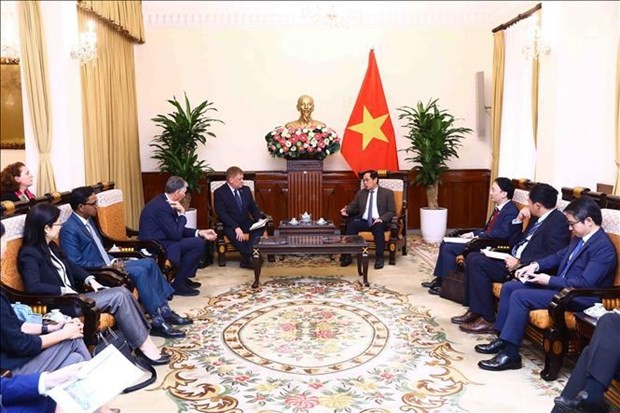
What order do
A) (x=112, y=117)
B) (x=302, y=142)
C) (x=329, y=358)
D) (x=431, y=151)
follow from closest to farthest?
(x=329, y=358) < (x=112, y=117) < (x=302, y=142) < (x=431, y=151)

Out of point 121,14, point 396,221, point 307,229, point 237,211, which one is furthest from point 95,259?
point 121,14

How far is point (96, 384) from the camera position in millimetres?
2426

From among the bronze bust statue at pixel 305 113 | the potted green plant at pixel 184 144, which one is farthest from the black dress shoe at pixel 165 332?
the bronze bust statue at pixel 305 113

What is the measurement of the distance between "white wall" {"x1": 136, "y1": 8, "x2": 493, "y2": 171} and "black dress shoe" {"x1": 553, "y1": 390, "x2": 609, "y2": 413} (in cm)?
600

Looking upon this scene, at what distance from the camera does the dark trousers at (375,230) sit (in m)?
6.30

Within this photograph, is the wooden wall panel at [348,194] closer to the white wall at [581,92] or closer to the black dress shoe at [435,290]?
the white wall at [581,92]

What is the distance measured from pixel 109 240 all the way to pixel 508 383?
3446 millimetres

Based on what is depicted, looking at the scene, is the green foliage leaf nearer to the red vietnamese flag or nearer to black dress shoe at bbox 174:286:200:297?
the red vietnamese flag

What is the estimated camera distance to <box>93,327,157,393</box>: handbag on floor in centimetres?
312

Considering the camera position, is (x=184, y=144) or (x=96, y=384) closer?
(x=96, y=384)

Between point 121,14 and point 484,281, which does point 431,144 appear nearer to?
point 484,281

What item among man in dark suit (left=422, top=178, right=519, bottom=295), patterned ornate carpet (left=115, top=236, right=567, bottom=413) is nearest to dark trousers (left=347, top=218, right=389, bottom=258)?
patterned ornate carpet (left=115, top=236, right=567, bottom=413)

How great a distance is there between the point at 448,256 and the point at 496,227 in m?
0.52

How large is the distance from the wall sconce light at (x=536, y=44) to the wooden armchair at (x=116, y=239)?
171 inches
